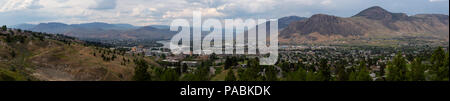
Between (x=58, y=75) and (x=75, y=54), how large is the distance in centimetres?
2231

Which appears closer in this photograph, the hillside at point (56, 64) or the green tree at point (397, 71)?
the green tree at point (397, 71)

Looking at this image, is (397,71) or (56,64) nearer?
(397,71)

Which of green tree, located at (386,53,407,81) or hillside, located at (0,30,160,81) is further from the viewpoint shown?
hillside, located at (0,30,160,81)

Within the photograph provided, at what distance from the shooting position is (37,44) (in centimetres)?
9738

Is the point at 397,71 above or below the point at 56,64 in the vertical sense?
above

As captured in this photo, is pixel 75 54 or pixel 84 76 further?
pixel 75 54
